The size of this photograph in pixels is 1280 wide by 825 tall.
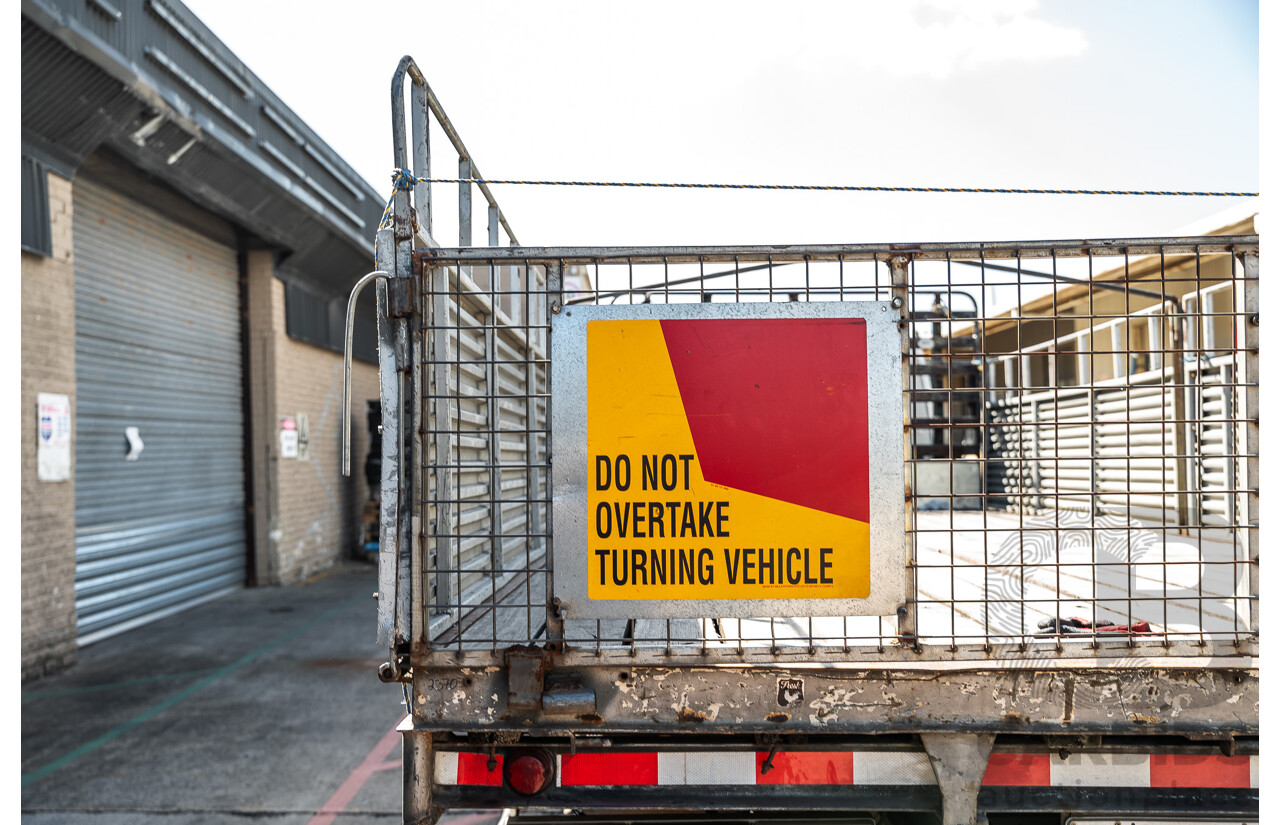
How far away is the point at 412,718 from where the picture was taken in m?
2.04

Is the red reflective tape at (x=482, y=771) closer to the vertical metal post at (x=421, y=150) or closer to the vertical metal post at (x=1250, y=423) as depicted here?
the vertical metal post at (x=421, y=150)

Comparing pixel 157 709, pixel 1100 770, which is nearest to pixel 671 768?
pixel 1100 770

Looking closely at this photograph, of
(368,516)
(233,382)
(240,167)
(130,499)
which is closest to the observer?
(130,499)

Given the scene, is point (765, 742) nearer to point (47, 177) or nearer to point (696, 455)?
point (696, 455)

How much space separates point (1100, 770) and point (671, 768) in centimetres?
122

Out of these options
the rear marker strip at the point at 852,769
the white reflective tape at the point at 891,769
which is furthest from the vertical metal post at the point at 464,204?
the white reflective tape at the point at 891,769

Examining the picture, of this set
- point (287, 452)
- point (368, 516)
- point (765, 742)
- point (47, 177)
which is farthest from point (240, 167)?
point (765, 742)

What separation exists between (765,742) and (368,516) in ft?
41.5

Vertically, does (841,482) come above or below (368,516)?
above

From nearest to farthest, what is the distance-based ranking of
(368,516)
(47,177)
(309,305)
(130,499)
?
(47,177) < (130,499) < (309,305) < (368,516)

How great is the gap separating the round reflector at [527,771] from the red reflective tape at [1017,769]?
125cm

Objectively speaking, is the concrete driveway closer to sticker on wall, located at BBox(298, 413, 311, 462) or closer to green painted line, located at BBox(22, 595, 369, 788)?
green painted line, located at BBox(22, 595, 369, 788)

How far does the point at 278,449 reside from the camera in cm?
1049

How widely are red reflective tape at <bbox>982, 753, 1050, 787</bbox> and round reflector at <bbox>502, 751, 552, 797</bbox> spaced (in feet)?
4.11
